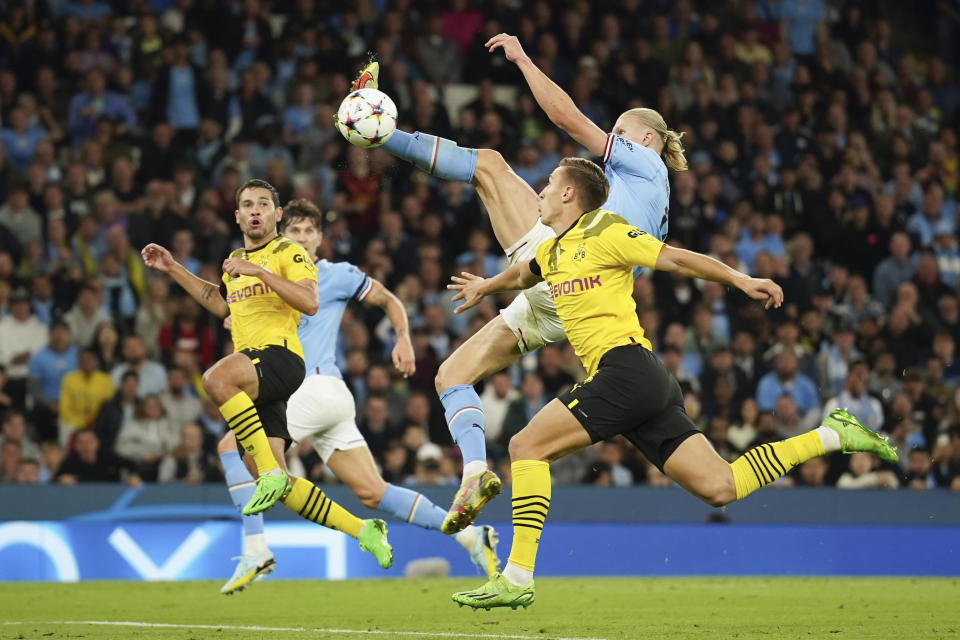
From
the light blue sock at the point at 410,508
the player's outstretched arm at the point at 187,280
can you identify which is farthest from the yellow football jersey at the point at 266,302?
the light blue sock at the point at 410,508

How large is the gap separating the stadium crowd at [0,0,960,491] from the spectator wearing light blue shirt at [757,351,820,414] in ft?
0.11

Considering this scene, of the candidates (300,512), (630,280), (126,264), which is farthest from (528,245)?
(126,264)

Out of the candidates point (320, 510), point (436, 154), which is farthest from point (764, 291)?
point (320, 510)

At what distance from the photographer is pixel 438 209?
15.7 metres

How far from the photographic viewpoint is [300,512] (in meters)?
9.16

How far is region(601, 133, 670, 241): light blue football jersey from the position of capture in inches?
309

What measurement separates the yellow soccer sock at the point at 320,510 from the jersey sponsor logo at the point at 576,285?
2.84 m

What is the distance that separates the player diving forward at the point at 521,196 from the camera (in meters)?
7.78

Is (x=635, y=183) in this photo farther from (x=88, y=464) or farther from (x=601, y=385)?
(x=88, y=464)

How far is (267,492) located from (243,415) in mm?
500

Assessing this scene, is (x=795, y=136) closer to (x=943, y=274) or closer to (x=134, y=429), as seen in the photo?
(x=943, y=274)

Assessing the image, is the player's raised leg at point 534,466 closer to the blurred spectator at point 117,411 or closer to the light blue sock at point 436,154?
the light blue sock at point 436,154

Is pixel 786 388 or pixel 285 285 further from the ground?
pixel 786 388

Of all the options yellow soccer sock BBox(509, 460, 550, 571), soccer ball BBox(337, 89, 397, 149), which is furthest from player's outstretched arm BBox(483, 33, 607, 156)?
yellow soccer sock BBox(509, 460, 550, 571)
